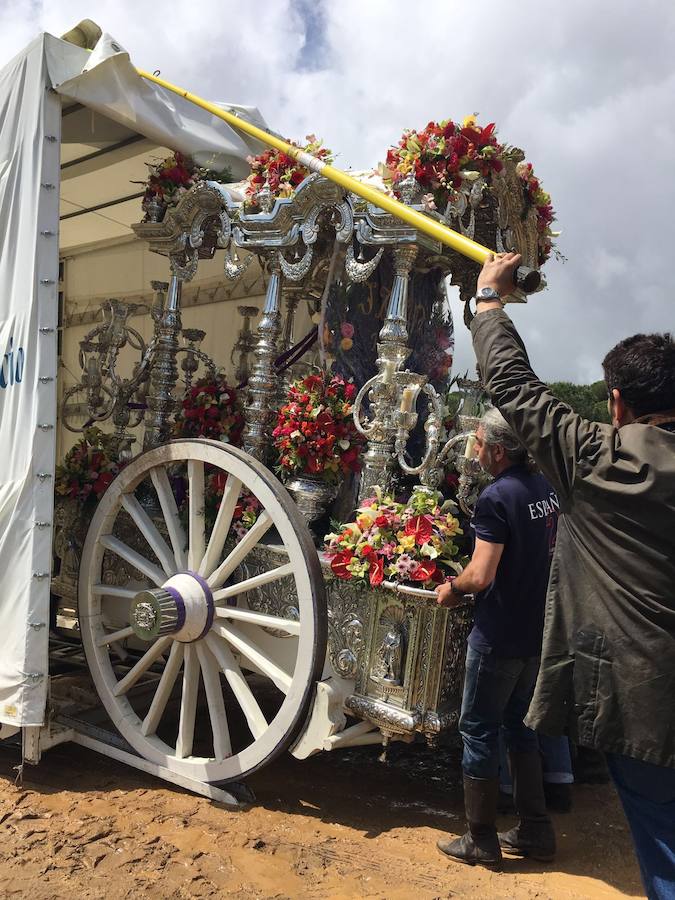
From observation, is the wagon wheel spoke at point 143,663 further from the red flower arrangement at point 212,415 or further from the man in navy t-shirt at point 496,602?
the man in navy t-shirt at point 496,602

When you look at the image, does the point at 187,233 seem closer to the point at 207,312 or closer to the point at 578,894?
the point at 207,312

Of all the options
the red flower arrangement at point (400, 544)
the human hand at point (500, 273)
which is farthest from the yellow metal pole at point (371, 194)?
the red flower arrangement at point (400, 544)

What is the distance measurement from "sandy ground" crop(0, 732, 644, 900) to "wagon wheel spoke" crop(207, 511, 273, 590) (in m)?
0.90

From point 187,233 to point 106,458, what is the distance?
129 cm

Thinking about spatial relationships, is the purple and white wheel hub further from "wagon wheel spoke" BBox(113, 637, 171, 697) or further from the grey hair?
the grey hair

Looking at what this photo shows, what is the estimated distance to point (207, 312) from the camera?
5.77 meters

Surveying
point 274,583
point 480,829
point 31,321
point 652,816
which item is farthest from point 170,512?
point 652,816

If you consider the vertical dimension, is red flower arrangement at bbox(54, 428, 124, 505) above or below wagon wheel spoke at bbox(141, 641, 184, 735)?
above

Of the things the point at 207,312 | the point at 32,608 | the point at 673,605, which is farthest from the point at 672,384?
the point at 207,312

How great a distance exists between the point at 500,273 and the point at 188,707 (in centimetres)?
224

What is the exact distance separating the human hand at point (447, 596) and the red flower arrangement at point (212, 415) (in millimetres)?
1588

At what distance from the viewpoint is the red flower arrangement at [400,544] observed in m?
2.85

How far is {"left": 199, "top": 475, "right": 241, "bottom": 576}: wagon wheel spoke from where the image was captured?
319cm

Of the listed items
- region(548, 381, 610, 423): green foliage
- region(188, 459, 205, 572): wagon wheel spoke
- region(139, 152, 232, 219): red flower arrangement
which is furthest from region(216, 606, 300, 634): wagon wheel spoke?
region(548, 381, 610, 423): green foliage
